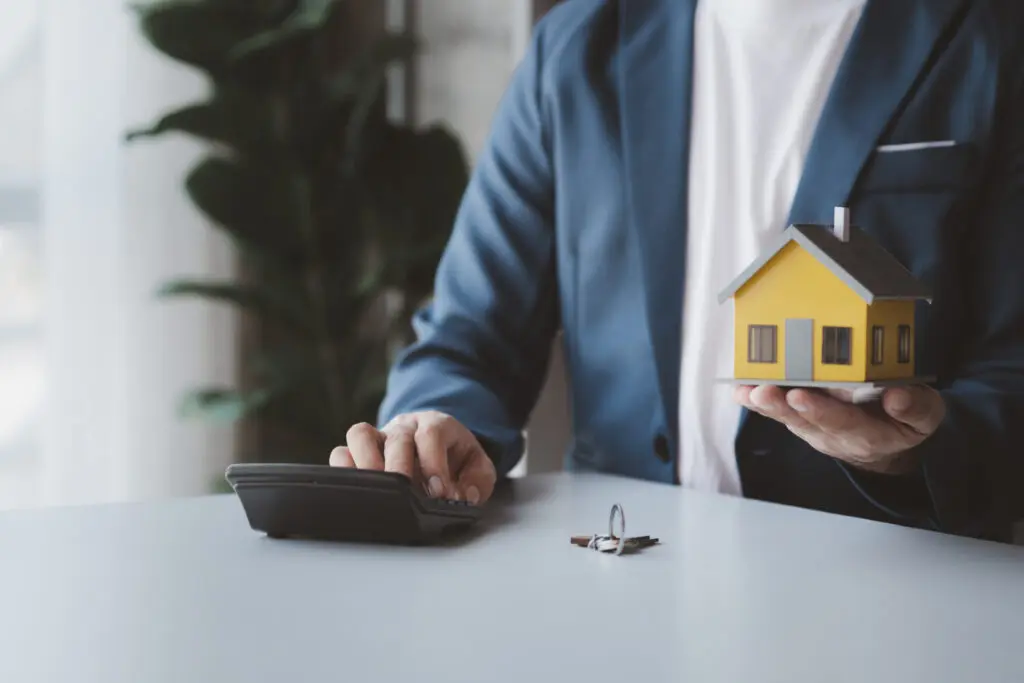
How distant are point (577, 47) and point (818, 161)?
12.8 inches

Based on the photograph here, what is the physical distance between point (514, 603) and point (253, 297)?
169 cm

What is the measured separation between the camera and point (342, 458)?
87cm

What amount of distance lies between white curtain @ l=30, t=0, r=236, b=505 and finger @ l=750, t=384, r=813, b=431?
167cm

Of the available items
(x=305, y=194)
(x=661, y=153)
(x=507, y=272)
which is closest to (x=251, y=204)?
(x=305, y=194)

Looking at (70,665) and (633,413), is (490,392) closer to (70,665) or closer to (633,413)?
(633,413)

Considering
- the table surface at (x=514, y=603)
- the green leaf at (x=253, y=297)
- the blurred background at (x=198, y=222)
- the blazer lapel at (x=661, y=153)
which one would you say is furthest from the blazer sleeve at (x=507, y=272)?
the green leaf at (x=253, y=297)

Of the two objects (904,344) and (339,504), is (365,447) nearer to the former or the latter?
(339,504)

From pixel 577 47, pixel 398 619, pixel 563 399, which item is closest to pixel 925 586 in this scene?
pixel 398 619

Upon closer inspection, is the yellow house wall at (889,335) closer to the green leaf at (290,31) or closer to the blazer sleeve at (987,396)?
the blazer sleeve at (987,396)

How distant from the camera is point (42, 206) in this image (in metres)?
2.10

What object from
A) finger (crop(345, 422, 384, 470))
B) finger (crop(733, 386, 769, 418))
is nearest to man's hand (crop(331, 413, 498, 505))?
finger (crop(345, 422, 384, 470))

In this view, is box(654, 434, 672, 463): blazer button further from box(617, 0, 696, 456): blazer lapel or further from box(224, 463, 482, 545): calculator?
box(224, 463, 482, 545): calculator

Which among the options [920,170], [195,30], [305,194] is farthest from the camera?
[305,194]

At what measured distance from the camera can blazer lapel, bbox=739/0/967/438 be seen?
1.05 metres
